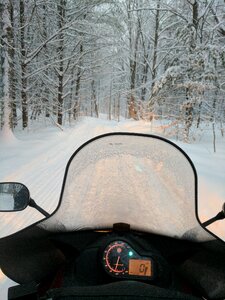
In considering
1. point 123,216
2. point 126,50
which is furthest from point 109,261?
point 126,50

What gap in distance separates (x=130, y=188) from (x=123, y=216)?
18 cm

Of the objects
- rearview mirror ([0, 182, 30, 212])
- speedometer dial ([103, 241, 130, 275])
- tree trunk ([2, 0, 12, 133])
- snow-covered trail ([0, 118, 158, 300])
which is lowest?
snow-covered trail ([0, 118, 158, 300])

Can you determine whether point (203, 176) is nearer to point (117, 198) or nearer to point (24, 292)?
point (117, 198)

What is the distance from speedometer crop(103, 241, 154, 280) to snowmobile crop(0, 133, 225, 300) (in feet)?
0.40

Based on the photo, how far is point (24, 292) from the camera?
1.48 m

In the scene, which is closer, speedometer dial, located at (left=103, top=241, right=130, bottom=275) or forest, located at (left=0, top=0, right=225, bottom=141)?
speedometer dial, located at (left=103, top=241, right=130, bottom=275)

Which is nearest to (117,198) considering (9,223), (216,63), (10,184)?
(10,184)

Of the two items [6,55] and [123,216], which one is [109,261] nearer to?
[123,216]

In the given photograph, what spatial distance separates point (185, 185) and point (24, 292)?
1065 mm

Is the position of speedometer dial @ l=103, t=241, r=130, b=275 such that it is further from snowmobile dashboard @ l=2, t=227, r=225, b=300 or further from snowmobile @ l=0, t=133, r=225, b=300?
snowmobile @ l=0, t=133, r=225, b=300

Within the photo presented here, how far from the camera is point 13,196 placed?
2109 mm

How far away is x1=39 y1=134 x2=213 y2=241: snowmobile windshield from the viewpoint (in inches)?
78.7

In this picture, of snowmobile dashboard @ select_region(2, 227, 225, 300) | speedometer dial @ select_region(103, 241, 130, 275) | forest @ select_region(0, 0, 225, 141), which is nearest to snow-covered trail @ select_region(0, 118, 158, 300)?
snowmobile dashboard @ select_region(2, 227, 225, 300)

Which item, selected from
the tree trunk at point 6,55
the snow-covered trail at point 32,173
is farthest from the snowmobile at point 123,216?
the tree trunk at point 6,55
